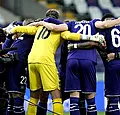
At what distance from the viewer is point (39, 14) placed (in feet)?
62.8

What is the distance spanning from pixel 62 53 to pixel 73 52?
22.4 inches

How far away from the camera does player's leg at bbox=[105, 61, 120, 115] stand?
719cm

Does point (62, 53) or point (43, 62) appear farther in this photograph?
point (62, 53)

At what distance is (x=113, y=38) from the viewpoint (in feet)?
23.5

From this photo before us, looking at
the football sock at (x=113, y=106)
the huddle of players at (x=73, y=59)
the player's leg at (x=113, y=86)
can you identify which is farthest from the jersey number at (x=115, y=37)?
the football sock at (x=113, y=106)

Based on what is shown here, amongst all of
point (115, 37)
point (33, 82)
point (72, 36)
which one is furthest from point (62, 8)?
point (72, 36)

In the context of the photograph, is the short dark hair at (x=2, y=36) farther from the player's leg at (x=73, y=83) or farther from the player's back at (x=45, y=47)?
the player's leg at (x=73, y=83)

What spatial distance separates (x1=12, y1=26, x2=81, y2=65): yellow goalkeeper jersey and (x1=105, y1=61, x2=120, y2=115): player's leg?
2.62ft

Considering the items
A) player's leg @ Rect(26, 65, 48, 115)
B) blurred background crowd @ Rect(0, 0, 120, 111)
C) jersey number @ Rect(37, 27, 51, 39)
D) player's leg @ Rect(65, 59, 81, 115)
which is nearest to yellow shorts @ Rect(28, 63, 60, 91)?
player's leg @ Rect(65, 59, 81, 115)

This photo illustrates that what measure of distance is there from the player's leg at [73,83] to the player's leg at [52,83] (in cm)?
16

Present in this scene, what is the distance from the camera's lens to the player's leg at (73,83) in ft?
22.2

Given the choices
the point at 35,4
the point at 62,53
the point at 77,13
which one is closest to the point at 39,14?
the point at 35,4

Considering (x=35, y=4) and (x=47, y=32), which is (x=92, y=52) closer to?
(x=47, y=32)

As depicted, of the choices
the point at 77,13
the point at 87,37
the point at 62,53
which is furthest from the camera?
the point at 77,13
